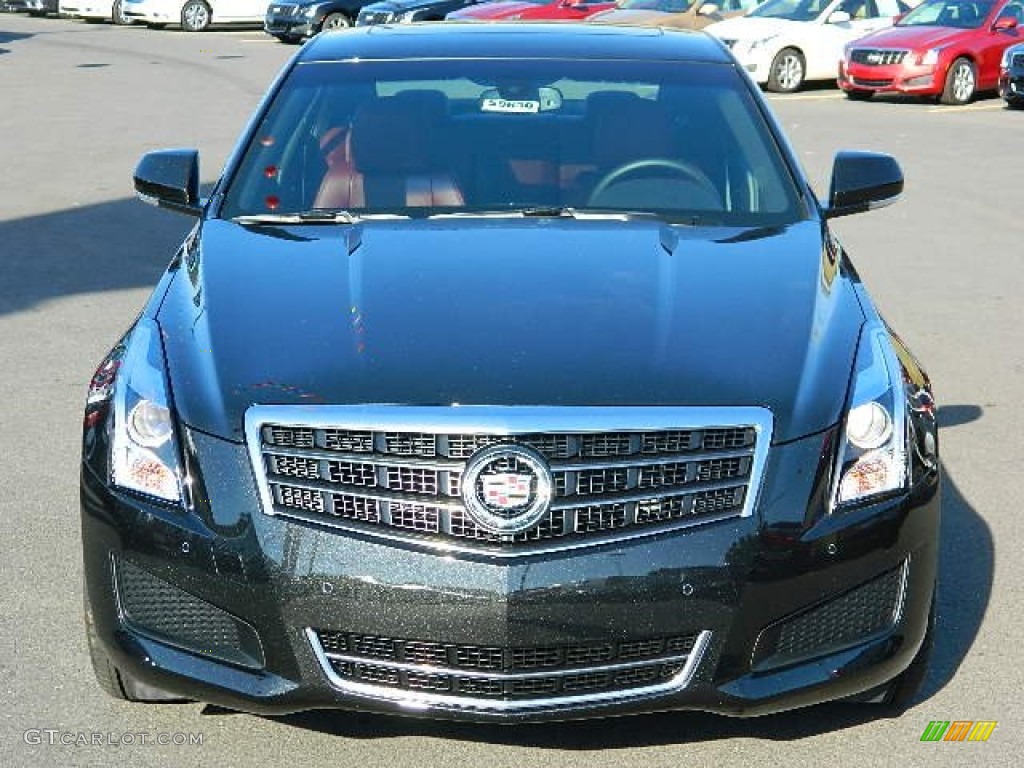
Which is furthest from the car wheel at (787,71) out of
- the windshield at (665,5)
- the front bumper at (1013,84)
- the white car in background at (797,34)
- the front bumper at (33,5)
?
the front bumper at (33,5)

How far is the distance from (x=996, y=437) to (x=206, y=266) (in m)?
3.69

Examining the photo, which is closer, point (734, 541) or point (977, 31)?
point (734, 541)

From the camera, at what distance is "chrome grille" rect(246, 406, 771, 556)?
4.21 metres

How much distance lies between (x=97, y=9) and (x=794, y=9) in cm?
2063

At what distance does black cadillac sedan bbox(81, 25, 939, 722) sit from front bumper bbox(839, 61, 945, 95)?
20734 mm

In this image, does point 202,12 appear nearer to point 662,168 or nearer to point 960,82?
point 960,82

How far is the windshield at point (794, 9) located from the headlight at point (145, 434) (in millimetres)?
24500

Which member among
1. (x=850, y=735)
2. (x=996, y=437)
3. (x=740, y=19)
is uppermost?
(x=850, y=735)

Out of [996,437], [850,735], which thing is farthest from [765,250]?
[996,437]

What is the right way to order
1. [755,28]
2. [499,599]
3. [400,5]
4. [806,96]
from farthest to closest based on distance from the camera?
[400,5]
[755,28]
[806,96]
[499,599]

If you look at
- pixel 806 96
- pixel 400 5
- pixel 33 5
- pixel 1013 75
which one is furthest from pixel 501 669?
pixel 33 5

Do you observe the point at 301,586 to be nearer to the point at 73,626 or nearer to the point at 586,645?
the point at 586,645

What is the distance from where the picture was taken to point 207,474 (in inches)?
170

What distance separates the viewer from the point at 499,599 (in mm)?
4148
